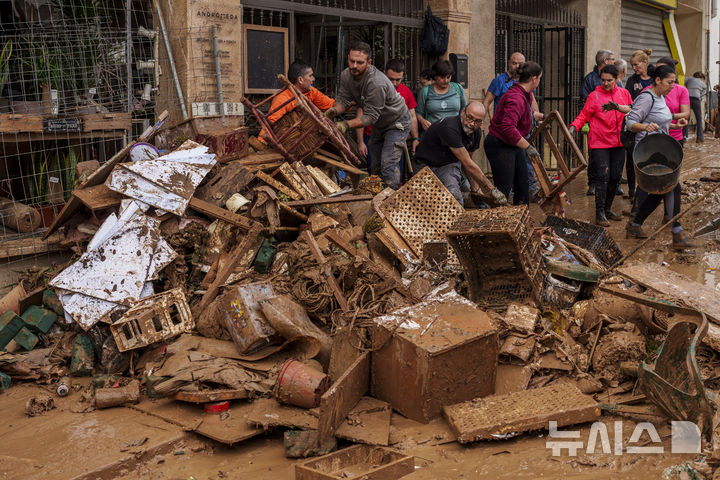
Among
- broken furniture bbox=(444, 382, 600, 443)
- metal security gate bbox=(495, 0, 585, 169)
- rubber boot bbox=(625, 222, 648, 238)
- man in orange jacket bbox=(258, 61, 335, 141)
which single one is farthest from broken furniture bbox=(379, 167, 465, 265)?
metal security gate bbox=(495, 0, 585, 169)

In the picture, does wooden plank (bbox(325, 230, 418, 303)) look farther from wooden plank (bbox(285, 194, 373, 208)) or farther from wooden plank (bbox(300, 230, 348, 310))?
wooden plank (bbox(285, 194, 373, 208))

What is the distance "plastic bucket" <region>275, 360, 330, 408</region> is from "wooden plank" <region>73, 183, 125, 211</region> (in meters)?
2.48

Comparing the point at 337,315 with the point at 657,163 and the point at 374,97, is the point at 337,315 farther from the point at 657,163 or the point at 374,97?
the point at 657,163

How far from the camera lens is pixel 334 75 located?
9711 mm

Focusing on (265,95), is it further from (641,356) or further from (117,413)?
(641,356)

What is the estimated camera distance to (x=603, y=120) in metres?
8.62

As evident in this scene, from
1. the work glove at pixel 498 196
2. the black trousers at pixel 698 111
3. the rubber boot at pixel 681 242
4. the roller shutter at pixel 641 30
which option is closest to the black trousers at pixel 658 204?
the rubber boot at pixel 681 242

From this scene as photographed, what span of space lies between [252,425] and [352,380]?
2.28ft

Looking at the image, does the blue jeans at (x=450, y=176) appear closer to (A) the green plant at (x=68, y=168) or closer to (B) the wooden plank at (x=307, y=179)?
(B) the wooden plank at (x=307, y=179)

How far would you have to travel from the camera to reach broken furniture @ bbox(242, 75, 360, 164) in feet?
23.1

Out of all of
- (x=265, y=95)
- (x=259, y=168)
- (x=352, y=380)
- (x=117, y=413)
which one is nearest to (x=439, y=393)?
(x=352, y=380)

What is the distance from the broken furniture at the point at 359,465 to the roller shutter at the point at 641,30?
51.7 ft

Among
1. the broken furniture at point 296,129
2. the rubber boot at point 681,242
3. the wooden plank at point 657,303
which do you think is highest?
the broken furniture at point 296,129

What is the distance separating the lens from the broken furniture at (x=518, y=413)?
4285 millimetres
